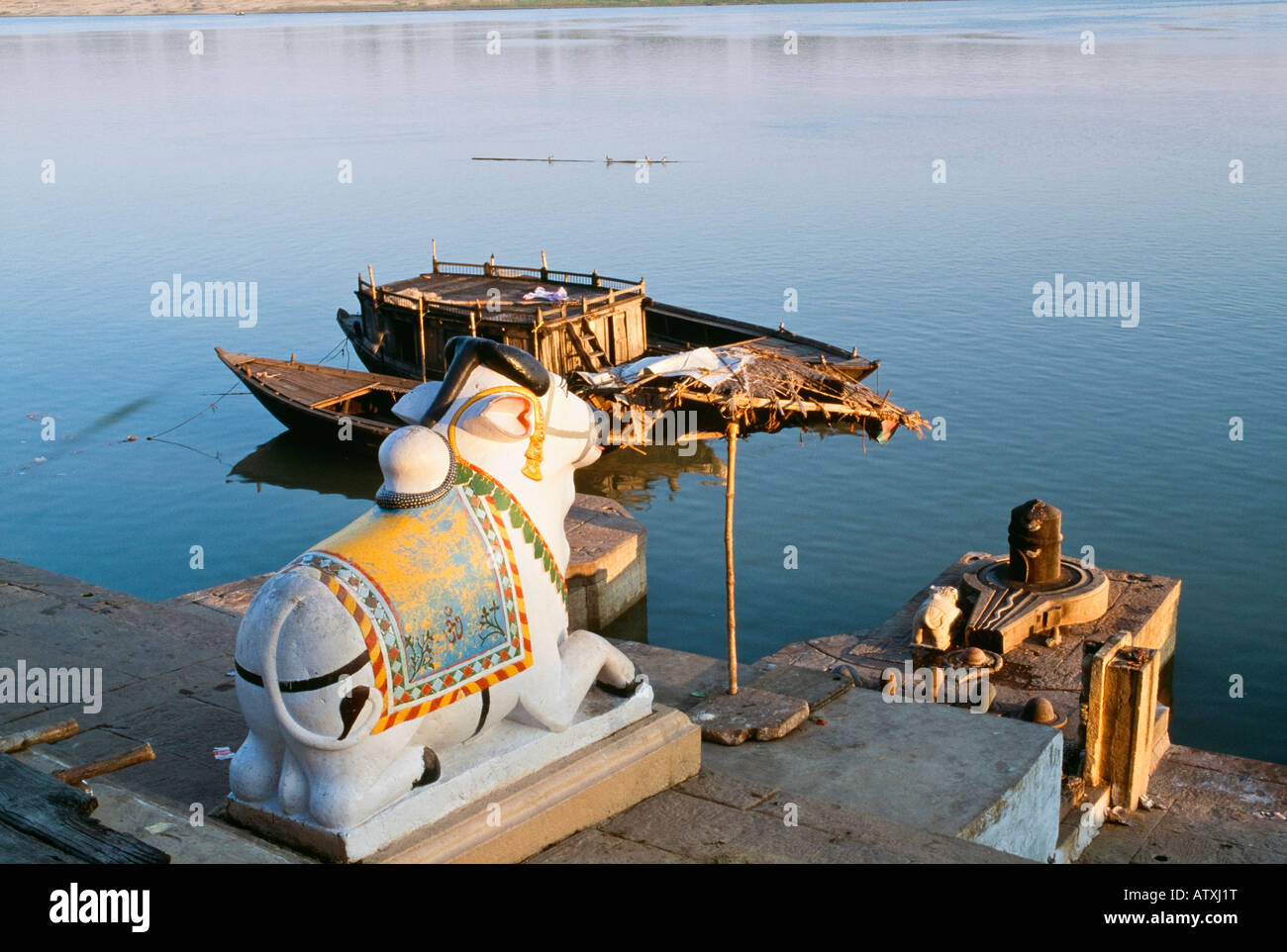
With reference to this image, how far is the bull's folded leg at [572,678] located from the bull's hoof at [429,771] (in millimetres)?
621

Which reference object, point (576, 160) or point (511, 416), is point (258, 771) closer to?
point (511, 416)

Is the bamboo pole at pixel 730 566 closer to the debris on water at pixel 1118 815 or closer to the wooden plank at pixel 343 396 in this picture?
the debris on water at pixel 1118 815

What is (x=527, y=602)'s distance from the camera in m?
7.24

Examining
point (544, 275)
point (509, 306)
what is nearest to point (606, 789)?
point (509, 306)

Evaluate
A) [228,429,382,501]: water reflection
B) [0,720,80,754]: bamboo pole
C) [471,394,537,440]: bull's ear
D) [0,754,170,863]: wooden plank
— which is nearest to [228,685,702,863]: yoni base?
[0,754,170,863]: wooden plank

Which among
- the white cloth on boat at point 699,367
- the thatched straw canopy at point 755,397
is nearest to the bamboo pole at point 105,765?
the thatched straw canopy at point 755,397

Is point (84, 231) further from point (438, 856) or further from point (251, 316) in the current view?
point (438, 856)

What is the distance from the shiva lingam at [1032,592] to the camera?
671 inches

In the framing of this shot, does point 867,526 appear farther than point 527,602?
Yes

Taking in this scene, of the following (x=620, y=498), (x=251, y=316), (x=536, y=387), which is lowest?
(x=620, y=498)

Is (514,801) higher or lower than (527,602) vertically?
lower

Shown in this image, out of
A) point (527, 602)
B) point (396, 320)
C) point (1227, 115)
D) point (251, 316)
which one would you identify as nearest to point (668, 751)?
point (527, 602)

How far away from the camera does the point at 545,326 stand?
28.1 m

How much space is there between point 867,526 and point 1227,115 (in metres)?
58.3
